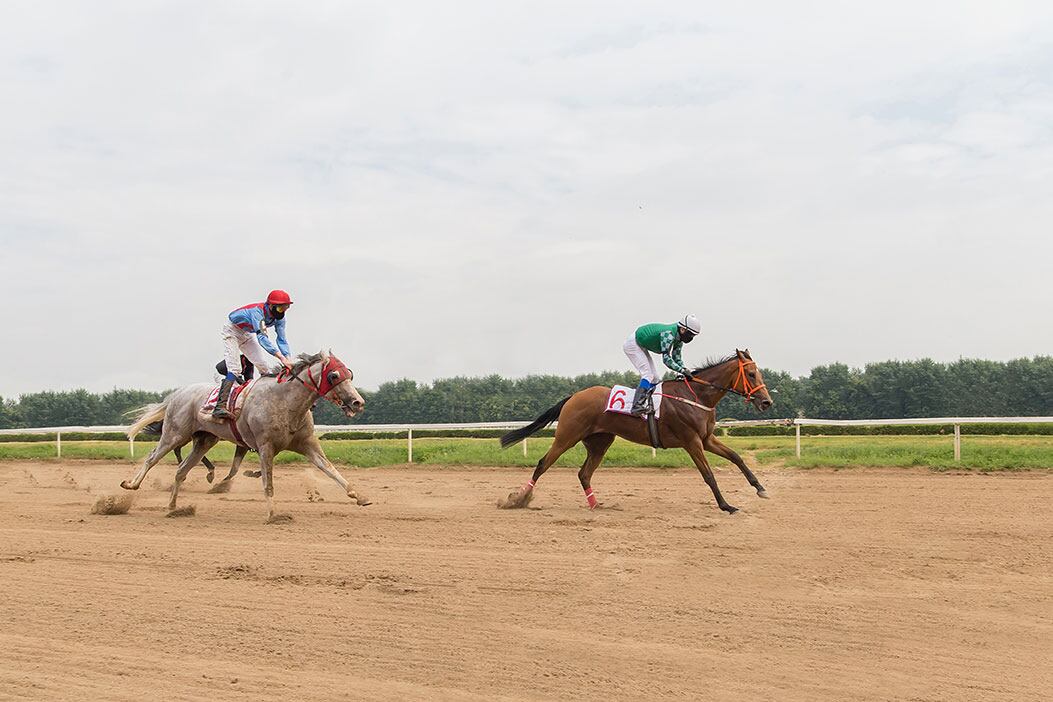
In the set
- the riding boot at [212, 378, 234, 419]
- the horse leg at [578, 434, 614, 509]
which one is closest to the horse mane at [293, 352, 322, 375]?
the riding boot at [212, 378, 234, 419]

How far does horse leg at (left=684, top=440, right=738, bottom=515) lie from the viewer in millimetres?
11641

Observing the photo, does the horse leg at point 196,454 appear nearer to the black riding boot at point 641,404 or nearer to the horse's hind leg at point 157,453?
the horse's hind leg at point 157,453

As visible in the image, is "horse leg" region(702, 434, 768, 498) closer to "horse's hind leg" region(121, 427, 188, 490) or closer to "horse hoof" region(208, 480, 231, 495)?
"horse's hind leg" region(121, 427, 188, 490)

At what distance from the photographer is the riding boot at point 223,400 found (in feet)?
39.9

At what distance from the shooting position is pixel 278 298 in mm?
12000

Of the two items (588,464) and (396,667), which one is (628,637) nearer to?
(396,667)

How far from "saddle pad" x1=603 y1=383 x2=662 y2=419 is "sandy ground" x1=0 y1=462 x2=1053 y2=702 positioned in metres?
1.37

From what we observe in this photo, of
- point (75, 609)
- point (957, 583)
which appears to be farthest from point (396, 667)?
point (957, 583)

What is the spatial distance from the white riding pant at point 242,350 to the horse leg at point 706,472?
17.5 ft

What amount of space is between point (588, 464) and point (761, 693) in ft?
26.6

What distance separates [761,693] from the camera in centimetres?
490

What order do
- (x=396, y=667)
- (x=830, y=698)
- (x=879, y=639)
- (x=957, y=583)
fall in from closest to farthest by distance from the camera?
(x=830, y=698) < (x=396, y=667) < (x=879, y=639) < (x=957, y=583)

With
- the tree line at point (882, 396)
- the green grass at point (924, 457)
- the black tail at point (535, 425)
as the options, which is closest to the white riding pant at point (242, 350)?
the black tail at point (535, 425)

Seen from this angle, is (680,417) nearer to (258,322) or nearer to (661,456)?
(258,322)
